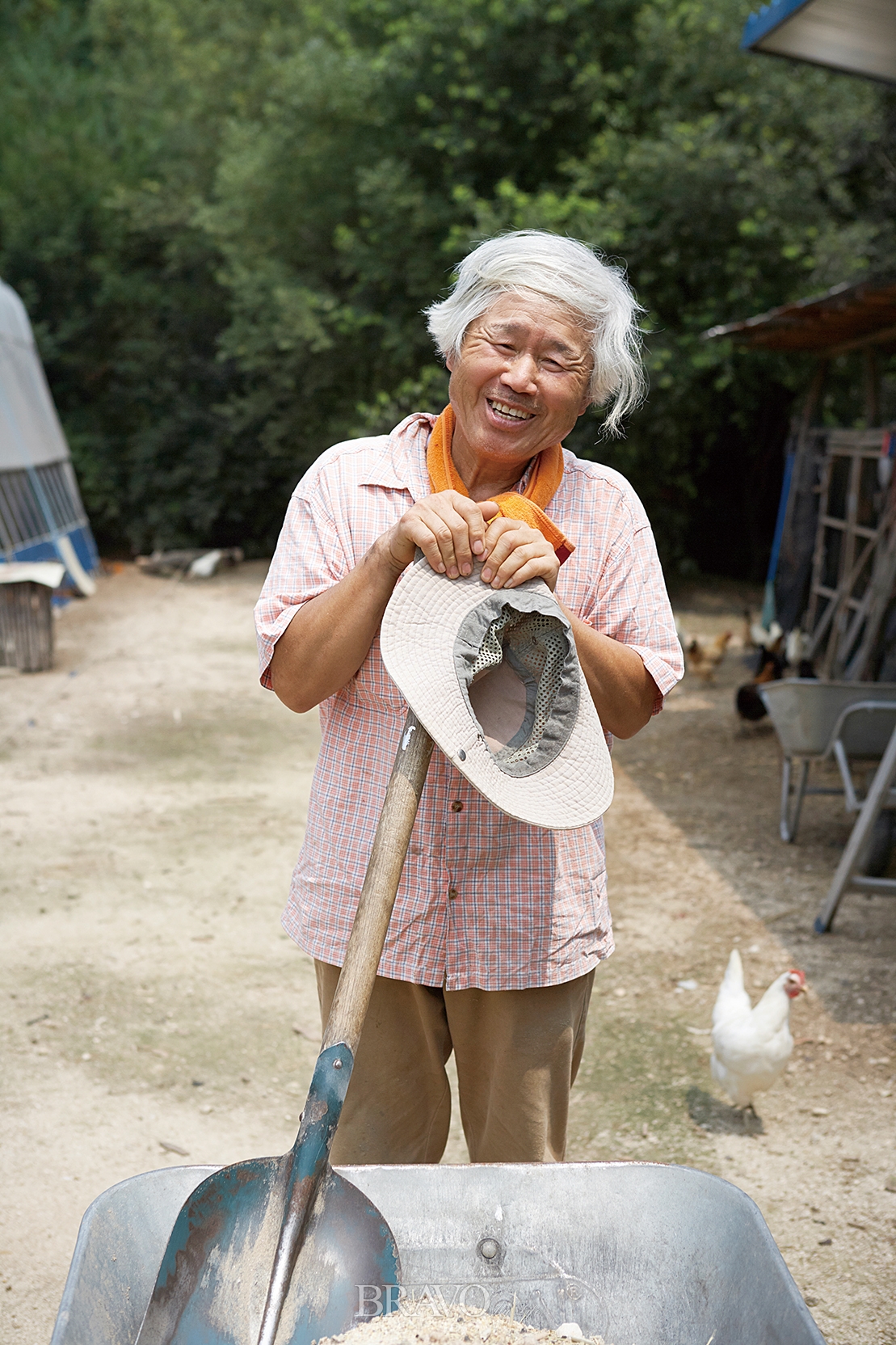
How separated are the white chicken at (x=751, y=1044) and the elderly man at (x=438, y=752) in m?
1.34

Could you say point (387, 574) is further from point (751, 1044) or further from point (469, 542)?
point (751, 1044)

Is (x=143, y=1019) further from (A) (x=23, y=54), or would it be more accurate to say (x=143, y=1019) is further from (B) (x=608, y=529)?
(A) (x=23, y=54)

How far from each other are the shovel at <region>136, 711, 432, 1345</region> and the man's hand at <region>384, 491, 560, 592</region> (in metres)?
0.49

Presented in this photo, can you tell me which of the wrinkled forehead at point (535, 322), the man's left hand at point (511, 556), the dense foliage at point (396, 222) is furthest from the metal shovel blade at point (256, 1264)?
the dense foliage at point (396, 222)

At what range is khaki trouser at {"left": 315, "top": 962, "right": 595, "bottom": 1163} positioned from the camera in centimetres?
177

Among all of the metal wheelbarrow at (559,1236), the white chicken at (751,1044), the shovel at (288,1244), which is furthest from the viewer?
the white chicken at (751,1044)

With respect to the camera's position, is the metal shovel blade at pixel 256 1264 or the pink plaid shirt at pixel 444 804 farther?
the pink plaid shirt at pixel 444 804

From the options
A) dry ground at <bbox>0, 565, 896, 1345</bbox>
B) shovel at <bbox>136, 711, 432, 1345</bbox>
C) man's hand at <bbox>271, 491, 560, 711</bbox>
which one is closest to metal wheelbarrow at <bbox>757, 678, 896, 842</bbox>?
dry ground at <bbox>0, 565, 896, 1345</bbox>

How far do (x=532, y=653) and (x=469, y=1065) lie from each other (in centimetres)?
75

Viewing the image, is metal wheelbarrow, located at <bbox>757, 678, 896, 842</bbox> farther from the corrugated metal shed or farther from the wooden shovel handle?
the corrugated metal shed

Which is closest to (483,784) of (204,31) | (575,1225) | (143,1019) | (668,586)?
(575,1225)

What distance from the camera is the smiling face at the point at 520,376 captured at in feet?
5.26

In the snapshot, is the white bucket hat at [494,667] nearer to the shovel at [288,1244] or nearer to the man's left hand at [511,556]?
the man's left hand at [511,556]

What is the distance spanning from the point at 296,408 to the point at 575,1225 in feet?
43.2
